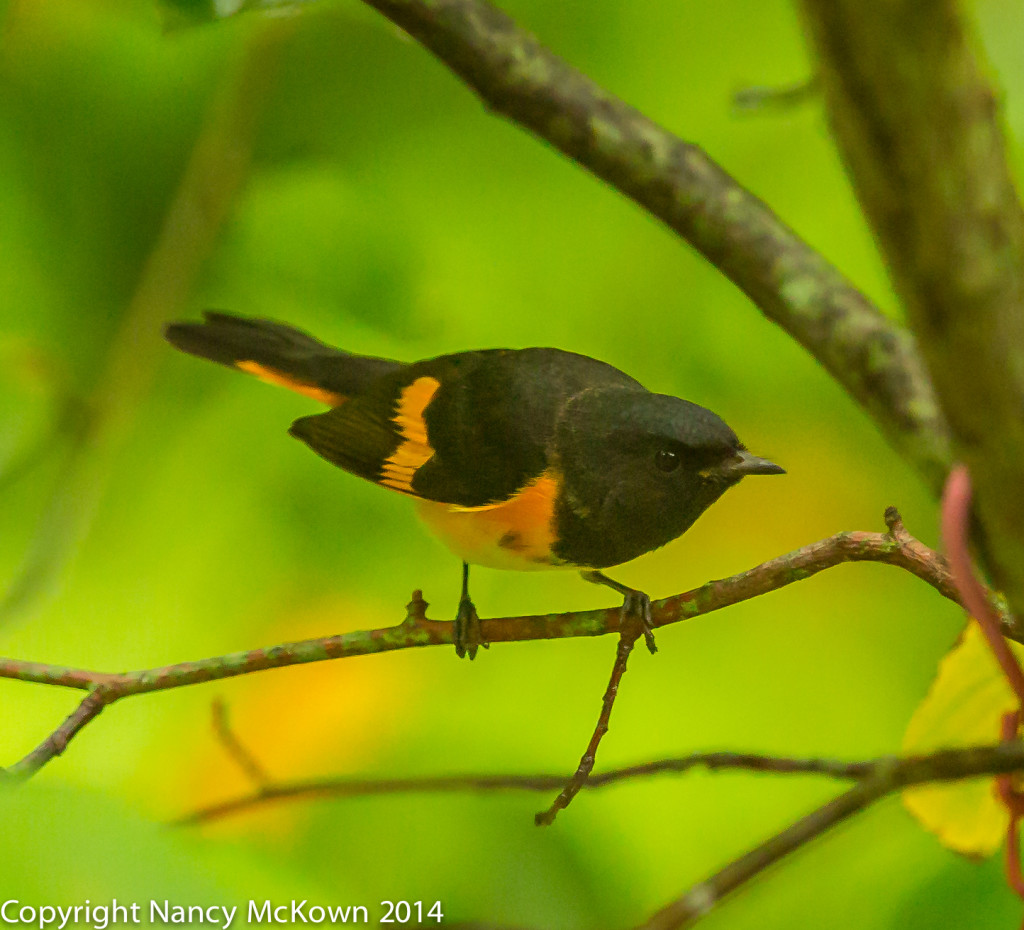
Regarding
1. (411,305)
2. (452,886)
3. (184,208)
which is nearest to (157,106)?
(184,208)

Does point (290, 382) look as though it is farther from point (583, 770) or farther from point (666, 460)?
point (583, 770)

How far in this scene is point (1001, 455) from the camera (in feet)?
1.16

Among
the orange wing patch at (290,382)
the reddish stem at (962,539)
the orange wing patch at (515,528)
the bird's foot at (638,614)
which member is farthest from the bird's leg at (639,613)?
the orange wing patch at (290,382)

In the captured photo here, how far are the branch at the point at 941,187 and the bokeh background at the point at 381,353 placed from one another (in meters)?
1.13

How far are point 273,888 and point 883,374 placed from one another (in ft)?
1.50

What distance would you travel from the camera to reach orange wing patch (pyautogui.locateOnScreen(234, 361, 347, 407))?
1.38 m

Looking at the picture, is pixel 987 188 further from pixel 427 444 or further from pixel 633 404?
pixel 427 444

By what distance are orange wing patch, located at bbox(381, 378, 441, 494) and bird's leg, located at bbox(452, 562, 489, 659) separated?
6.9 inches

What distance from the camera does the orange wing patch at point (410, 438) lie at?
1.26 meters

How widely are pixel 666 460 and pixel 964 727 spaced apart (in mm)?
395

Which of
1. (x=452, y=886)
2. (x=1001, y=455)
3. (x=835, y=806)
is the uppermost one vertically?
(x=1001, y=455)

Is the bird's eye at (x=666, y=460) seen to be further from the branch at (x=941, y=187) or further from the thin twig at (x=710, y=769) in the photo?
the branch at (x=941, y=187)

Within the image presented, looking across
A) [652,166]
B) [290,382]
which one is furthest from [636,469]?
[290,382]

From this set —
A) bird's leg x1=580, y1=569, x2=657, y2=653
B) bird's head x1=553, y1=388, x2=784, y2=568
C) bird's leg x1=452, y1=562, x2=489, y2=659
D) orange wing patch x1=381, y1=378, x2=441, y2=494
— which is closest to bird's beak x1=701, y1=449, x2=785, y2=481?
bird's head x1=553, y1=388, x2=784, y2=568
